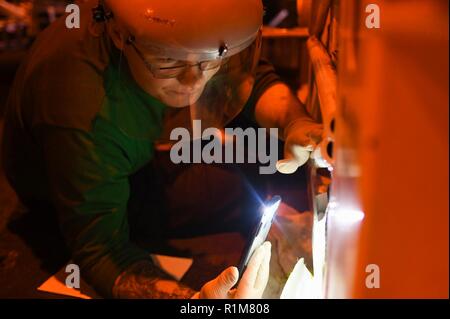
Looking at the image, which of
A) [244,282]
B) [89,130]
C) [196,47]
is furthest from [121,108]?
[244,282]

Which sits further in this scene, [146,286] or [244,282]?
[146,286]

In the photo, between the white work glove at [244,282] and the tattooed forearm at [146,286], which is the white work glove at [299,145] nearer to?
the white work glove at [244,282]

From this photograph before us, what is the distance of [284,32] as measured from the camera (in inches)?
63.5

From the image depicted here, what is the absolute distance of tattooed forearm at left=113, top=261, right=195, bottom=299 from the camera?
2.76ft

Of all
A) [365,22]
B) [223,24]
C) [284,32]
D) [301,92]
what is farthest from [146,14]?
[284,32]

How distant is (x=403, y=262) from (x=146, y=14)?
0.45m

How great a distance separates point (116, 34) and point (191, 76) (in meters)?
0.13

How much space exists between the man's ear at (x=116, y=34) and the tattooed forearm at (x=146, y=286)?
0.35m

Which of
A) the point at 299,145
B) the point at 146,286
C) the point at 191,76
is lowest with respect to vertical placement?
the point at 146,286

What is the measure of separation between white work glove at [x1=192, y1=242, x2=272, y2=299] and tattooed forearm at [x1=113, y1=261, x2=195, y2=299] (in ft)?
0.26

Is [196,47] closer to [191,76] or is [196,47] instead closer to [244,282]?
[191,76]

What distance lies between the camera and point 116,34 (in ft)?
2.66

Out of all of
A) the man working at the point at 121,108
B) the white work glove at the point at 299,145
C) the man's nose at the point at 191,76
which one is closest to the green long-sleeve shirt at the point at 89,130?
the man working at the point at 121,108

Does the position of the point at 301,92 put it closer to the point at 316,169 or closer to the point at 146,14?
the point at 316,169
